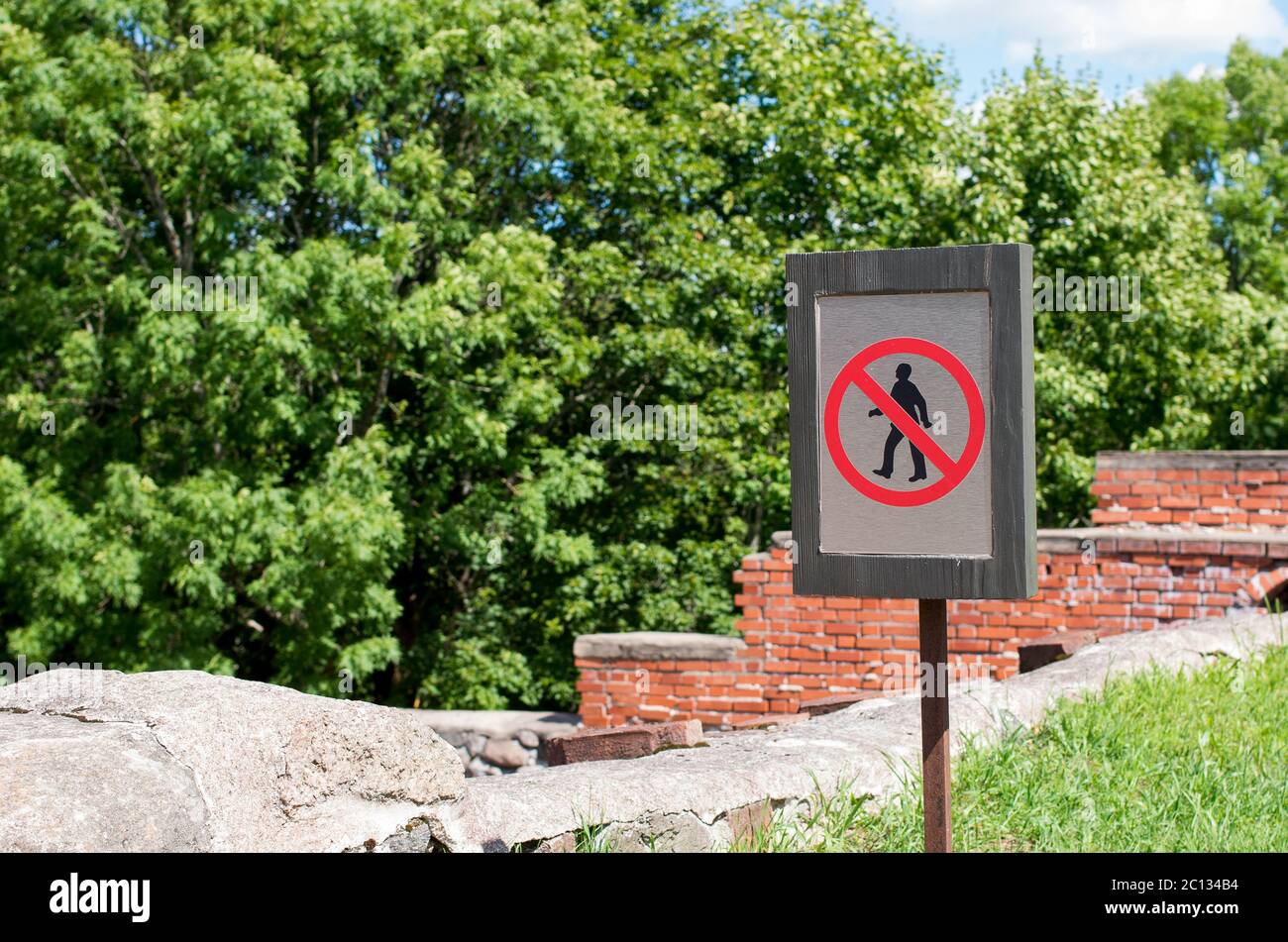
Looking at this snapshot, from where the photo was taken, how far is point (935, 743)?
3.04 m

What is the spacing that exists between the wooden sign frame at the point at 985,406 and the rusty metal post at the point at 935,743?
0.20 m

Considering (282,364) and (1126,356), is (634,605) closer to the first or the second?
(282,364)

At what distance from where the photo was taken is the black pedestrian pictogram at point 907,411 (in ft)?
9.43

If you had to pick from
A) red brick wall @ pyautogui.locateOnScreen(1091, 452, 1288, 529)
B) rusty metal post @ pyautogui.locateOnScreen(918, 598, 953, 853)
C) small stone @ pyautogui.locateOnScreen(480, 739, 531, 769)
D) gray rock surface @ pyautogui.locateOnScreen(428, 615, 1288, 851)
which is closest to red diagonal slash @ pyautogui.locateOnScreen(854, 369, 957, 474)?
rusty metal post @ pyautogui.locateOnScreen(918, 598, 953, 853)

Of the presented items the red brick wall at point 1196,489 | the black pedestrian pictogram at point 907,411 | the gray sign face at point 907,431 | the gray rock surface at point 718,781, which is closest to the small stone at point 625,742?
the gray rock surface at point 718,781

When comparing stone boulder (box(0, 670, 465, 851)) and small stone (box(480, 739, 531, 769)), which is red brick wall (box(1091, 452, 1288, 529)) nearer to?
small stone (box(480, 739, 531, 769))

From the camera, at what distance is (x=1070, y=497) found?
14.3 meters

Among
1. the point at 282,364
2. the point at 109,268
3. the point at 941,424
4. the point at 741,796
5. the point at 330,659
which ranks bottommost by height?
the point at 330,659

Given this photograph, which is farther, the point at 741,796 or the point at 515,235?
the point at 515,235

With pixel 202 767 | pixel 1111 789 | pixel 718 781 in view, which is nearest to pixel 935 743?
pixel 718 781

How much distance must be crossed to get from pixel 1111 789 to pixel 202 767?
8.93 ft

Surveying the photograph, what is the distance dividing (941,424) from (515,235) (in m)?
9.31

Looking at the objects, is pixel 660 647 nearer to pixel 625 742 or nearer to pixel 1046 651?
pixel 1046 651
